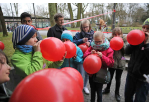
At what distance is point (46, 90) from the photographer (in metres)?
0.61

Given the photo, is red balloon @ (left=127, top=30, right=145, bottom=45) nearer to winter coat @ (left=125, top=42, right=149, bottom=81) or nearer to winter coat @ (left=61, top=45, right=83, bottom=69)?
winter coat @ (left=125, top=42, right=149, bottom=81)

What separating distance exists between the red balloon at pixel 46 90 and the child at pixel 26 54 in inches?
28.2

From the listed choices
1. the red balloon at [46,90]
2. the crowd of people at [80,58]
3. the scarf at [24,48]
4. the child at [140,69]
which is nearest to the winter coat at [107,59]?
the crowd of people at [80,58]

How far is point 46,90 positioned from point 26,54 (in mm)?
1016

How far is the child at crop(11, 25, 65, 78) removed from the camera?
134cm

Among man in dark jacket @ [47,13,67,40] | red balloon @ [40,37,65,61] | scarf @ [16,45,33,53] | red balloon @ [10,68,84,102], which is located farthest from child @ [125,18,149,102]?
man in dark jacket @ [47,13,67,40]

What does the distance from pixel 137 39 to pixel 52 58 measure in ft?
5.09

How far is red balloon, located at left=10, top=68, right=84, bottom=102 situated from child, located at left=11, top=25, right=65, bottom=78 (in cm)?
72

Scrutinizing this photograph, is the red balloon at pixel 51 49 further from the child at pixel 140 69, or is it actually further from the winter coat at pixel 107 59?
the child at pixel 140 69

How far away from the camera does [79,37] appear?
9.77ft

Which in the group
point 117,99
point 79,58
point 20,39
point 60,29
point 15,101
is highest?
point 60,29

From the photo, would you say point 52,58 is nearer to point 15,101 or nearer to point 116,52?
point 15,101

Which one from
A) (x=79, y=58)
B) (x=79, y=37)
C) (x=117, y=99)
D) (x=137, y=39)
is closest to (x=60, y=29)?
(x=79, y=37)

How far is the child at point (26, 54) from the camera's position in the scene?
134cm
